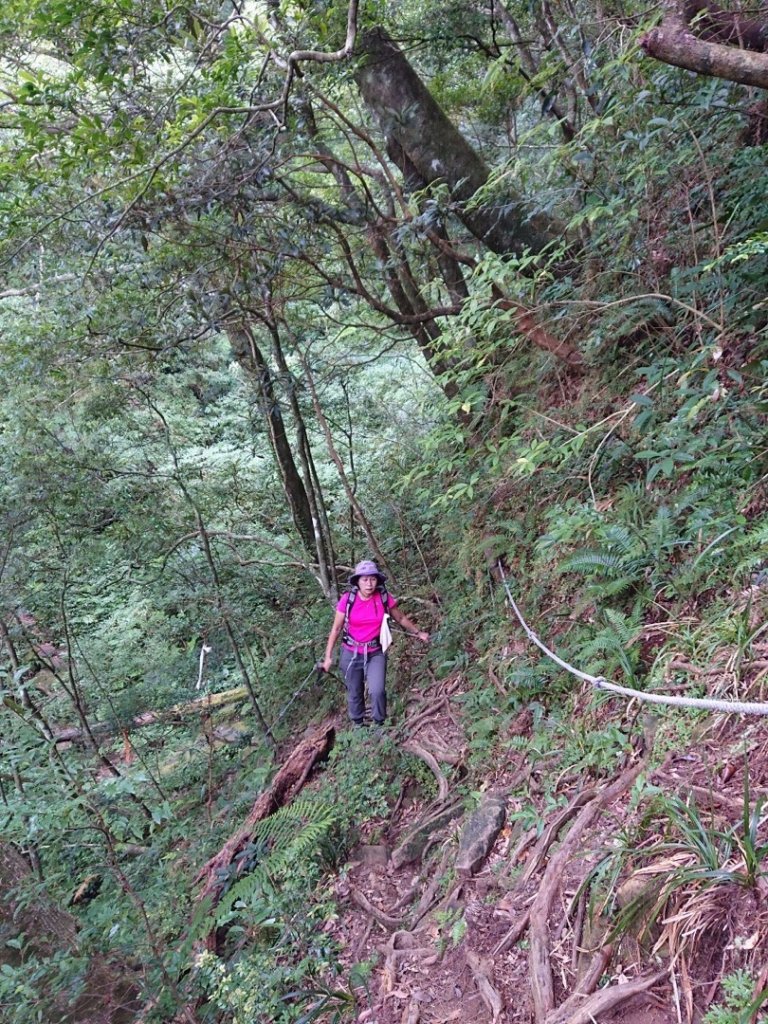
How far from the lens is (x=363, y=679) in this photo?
240 inches

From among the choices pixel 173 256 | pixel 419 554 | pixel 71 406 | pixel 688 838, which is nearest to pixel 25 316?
pixel 71 406

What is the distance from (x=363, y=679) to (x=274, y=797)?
1.43 metres

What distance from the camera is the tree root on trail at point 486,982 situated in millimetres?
2996

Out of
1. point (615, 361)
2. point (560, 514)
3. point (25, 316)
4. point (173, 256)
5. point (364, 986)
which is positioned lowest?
point (364, 986)

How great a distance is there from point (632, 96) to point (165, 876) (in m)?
7.79

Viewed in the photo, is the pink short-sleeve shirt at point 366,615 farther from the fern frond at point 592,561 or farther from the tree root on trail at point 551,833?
the tree root on trail at point 551,833

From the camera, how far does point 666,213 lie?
5.15 meters

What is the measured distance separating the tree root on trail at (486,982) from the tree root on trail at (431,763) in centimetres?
151

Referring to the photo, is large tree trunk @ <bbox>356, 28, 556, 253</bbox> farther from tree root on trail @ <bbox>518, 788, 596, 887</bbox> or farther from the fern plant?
the fern plant

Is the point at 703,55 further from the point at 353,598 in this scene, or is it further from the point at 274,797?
the point at 274,797

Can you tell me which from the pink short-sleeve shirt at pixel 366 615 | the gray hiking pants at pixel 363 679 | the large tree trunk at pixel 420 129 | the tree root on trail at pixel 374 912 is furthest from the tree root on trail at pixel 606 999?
the large tree trunk at pixel 420 129

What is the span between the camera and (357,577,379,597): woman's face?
18.7 feet

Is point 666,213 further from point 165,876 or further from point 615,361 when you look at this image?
point 165,876

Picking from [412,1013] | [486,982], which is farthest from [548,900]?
[412,1013]
